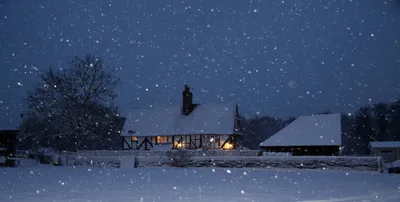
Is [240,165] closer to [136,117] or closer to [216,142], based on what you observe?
[216,142]

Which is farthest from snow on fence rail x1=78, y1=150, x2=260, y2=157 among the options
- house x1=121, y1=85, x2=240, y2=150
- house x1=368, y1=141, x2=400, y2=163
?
house x1=368, y1=141, x2=400, y2=163

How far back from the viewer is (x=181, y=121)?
4747cm

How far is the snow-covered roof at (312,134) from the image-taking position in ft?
119

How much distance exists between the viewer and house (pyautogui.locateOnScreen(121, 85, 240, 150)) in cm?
4522

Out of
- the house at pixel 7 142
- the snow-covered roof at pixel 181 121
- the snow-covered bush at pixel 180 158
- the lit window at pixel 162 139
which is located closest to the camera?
the snow-covered bush at pixel 180 158

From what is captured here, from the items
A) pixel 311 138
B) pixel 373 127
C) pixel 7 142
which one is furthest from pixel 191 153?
pixel 373 127

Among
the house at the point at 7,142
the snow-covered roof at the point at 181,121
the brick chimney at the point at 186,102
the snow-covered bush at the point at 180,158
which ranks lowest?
the snow-covered bush at the point at 180,158

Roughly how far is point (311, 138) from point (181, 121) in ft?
55.7

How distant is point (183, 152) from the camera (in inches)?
1396

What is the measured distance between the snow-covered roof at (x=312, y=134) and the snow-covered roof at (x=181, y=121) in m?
7.47

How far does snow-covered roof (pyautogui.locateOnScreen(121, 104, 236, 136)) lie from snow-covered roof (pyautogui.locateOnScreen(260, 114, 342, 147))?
7.47 meters

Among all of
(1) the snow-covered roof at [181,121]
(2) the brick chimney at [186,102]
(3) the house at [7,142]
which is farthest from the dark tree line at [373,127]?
(3) the house at [7,142]

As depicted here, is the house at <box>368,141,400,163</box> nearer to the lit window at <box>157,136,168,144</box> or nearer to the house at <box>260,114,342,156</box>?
the house at <box>260,114,342,156</box>

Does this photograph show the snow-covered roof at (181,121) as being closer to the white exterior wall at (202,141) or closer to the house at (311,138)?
the white exterior wall at (202,141)
